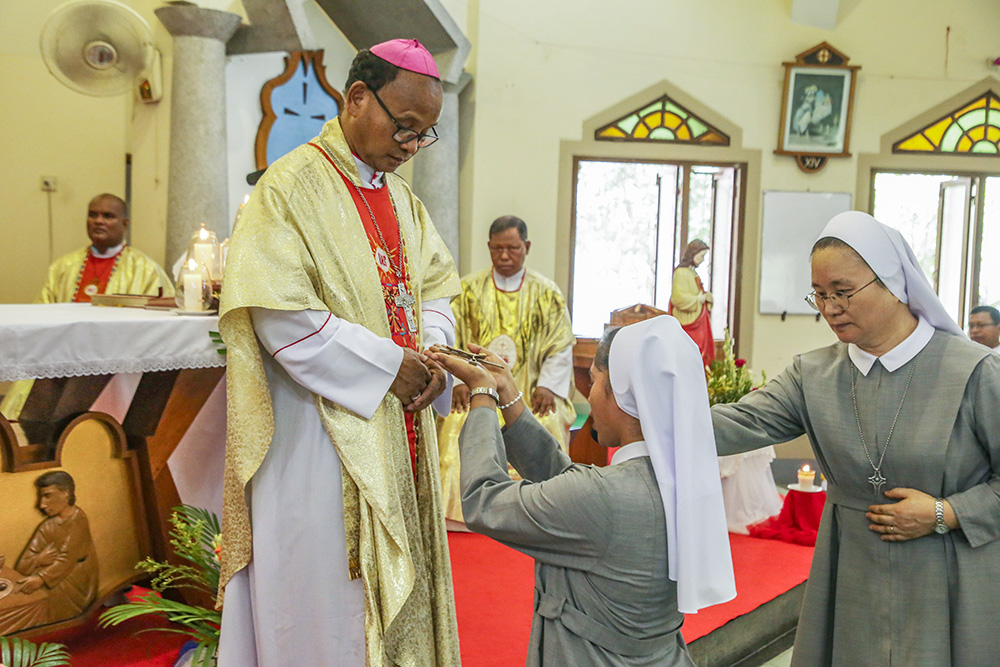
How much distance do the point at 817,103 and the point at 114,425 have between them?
8.09m

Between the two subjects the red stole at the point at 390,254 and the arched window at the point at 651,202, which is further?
the arched window at the point at 651,202

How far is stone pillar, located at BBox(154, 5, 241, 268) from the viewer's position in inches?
245

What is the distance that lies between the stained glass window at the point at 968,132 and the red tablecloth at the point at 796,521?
18.6 feet

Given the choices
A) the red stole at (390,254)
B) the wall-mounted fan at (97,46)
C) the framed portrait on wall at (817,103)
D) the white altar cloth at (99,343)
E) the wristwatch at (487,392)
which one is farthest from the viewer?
the framed portrait on wall at (817,103)

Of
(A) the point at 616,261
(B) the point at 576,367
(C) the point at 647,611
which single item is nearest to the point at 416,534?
(C) the point at 647,611

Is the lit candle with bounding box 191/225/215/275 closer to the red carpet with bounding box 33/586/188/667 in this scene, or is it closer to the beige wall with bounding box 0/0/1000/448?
the red carpet with bounding box 33/586/188/667

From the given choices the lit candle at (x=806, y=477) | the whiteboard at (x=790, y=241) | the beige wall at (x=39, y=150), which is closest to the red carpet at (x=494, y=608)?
the lit candle at (x=806, y=477)

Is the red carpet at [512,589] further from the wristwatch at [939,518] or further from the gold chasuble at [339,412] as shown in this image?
the wristwatch at [939,518]

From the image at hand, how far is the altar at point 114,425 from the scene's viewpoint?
2.76 meters

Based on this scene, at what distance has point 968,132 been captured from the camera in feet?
31.3

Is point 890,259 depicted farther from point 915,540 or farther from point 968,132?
point 968,132

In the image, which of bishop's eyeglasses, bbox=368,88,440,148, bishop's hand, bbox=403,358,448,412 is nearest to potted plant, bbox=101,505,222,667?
bishop's hand, bbox=403,358,448,412

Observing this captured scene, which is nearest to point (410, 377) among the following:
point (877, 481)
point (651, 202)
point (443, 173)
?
point (877, 481)

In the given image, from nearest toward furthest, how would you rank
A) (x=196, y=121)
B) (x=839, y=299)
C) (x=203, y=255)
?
(x=839, y=299) < (x=203, y=255) < (x=196, y=121)
